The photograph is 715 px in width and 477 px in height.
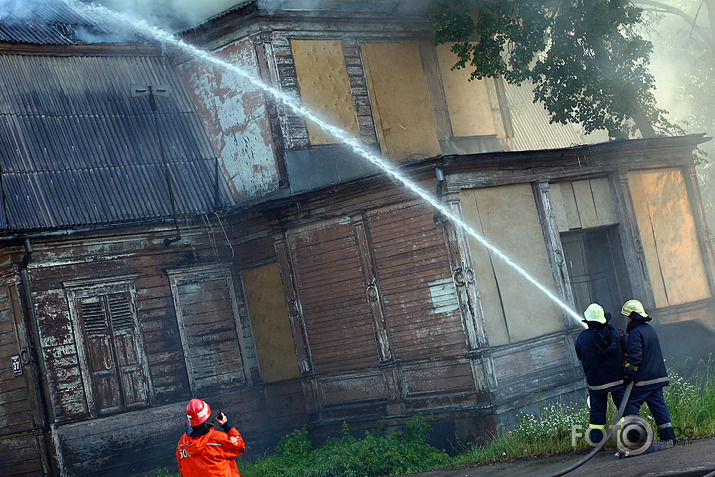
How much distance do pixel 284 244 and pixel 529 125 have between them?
1004 cm

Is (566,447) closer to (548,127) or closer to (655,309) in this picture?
(655,309)

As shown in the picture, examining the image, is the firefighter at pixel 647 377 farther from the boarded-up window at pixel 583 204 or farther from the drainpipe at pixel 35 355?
the drainpipe at pixel 35 355

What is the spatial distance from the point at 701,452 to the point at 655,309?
7.83 meters

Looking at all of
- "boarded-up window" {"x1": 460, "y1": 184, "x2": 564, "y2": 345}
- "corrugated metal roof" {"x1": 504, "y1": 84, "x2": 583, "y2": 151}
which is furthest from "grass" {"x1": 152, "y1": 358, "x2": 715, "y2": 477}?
"corrugated metal roof" {"x1": 504, "y1": 84, "x2": 583, "y2": 151}

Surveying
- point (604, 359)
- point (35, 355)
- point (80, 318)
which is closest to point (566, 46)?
point (604, 359)

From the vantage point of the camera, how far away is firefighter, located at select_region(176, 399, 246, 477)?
7234 mm

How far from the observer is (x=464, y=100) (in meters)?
18.4

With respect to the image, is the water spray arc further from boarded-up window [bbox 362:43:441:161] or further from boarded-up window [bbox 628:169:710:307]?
boarded-up window [bbox 628:169:710:307]

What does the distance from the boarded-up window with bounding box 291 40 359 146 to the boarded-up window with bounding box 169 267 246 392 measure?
3.40 metres

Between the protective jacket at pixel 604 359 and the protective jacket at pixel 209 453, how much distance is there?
4366mm

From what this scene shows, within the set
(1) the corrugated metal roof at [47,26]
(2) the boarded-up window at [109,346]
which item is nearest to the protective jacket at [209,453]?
(2) the boarded-up window at [109,346]

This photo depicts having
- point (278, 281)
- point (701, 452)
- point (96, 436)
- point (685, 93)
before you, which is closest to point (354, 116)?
point (278, 281)

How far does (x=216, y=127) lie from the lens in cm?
1638

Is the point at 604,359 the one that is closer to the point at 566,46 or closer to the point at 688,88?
the point at 566,46
